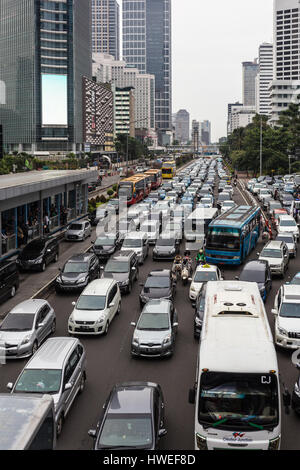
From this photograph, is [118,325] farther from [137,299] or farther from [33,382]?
[33,382]

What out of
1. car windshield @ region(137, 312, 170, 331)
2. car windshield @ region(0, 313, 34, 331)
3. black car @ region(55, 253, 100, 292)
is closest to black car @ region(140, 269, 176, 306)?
black car @ region(55, 253, 100, 292)

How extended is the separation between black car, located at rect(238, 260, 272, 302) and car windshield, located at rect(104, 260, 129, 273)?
5.26 metres

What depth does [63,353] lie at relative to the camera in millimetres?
12961

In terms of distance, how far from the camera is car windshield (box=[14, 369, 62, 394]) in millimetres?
11922

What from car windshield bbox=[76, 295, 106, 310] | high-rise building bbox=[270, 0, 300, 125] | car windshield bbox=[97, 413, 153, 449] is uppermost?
high-rise building bbox=[270, 0, 300, 125]

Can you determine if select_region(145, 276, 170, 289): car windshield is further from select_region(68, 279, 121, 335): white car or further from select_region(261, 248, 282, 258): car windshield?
select_region(261, 248, 282, 258): car windshield

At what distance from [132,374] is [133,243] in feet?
52.0

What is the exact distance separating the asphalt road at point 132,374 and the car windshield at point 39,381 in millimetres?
879

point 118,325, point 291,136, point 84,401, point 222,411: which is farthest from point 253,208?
point 291,136

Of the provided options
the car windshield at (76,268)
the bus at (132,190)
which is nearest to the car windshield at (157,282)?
the car windshield at (76,268)

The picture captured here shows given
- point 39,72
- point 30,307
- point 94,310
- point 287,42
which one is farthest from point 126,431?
point 287,42

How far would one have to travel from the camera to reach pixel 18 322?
16438 mm

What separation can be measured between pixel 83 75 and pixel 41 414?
487 feet

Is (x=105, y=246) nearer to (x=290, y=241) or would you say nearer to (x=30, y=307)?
(x=290, y=241)
